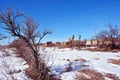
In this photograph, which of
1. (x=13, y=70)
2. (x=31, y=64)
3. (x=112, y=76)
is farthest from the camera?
(x=112, y=76)

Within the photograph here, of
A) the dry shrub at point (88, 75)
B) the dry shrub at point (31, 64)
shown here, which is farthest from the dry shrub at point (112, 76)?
the dry shrub at point (31, 64)

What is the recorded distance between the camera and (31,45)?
1330cm

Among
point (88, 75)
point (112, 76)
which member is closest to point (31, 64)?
point (88, 75)

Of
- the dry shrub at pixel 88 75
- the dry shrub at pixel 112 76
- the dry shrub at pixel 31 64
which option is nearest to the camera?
the dry shrub at pixel 31 64

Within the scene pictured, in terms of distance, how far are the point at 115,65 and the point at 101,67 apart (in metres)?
1.74

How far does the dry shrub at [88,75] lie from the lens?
13530 mm

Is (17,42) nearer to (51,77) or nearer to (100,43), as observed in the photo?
(51,77)

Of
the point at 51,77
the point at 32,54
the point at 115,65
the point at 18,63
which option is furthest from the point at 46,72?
the point at 115,65

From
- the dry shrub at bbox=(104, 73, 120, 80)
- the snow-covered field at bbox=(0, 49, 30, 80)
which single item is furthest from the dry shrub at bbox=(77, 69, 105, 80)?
the snow-covered field at bbox=(0, 49, 30, 80)

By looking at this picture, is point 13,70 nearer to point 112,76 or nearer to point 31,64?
point 31,64

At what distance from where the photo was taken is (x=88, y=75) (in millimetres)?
13984

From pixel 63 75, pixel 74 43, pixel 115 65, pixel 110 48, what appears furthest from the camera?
pixel 74 43

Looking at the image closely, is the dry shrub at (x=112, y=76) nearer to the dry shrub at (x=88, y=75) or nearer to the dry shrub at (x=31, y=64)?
the dry shrub at (x=88, y=75)

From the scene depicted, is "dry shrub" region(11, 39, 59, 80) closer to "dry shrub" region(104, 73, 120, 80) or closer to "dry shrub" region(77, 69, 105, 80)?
"dry shrub" region(77, 69, 105, 80)
